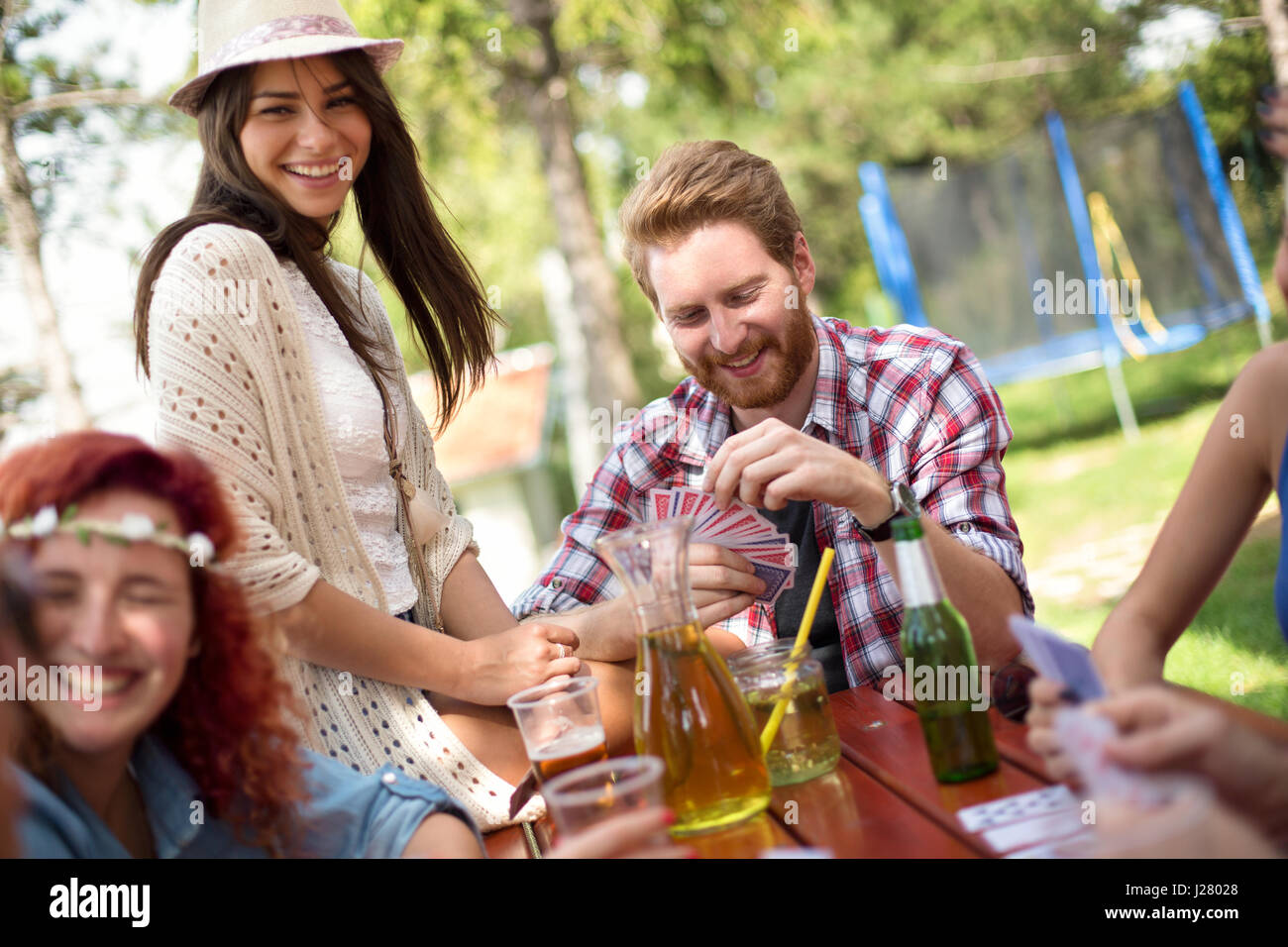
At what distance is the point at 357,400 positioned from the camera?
2061 millimetres

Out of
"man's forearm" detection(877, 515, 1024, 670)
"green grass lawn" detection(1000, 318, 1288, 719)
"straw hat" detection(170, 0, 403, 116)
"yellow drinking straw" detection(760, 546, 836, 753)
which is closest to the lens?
"yellow drinking straw" detection(760, 546, 836, 753)

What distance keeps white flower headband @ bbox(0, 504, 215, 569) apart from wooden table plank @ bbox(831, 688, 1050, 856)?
937 millimetres

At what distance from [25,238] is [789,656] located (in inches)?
255

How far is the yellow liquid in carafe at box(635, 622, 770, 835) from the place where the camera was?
137 centimetres

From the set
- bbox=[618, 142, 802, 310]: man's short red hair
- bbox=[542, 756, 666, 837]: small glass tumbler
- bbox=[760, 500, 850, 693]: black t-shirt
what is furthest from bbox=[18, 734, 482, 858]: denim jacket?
bbox=[618, 142, 802, 310]: man's short red hair

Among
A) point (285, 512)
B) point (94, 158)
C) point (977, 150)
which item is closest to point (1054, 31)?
point (977, 150)

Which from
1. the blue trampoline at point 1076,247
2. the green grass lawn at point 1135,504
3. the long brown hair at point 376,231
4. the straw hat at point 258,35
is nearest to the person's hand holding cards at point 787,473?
the long brown hair at point 376,231

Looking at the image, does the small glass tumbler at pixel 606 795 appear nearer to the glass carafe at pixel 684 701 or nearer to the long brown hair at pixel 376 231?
the glass carafe at pixel 684 701

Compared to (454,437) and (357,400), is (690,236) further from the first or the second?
(454,437)

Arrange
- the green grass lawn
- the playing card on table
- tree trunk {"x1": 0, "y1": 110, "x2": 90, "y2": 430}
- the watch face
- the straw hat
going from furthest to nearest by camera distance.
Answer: tree trunk {"x1": 0, "y1": 110, "x2": 90, "y2": 430} → the green grass lawn → the straw hat → the watch face → the playing card on table

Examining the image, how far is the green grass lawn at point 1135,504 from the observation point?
438 cm

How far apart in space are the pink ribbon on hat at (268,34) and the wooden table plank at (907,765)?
5.27 ft

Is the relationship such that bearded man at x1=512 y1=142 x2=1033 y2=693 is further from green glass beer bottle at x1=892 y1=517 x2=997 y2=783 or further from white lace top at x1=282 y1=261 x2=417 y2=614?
green glass beer bottle at x1=892 y1=517 x2=997 y2=783
